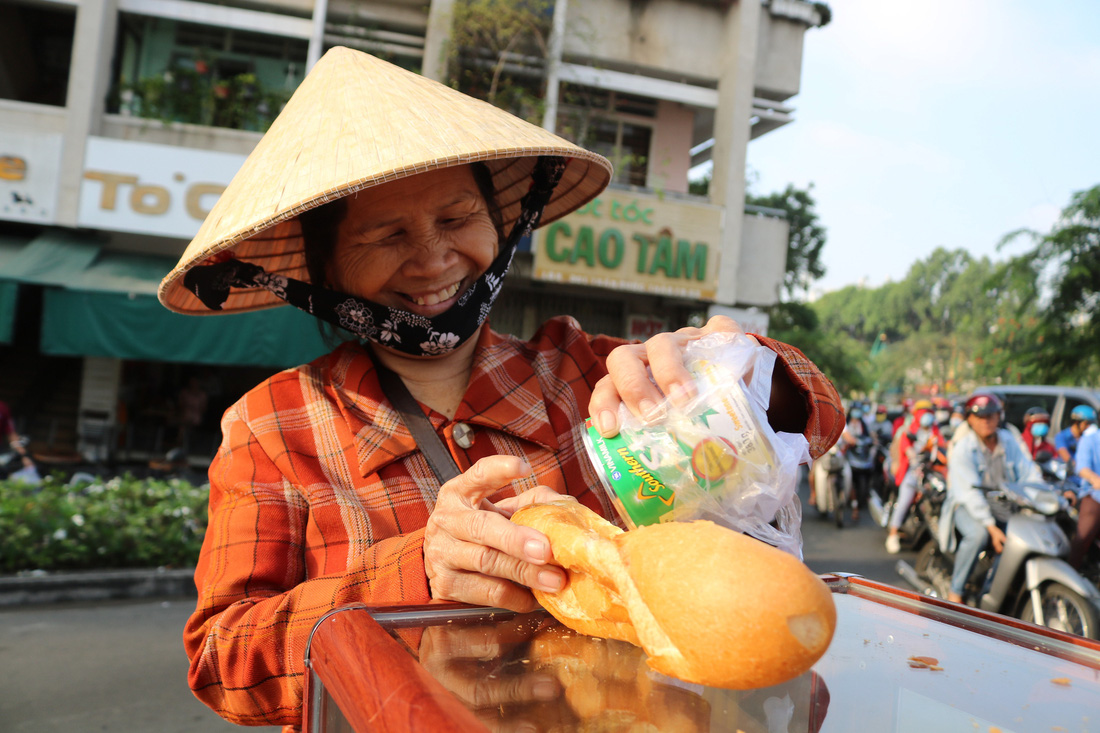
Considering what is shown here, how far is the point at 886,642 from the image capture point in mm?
1016

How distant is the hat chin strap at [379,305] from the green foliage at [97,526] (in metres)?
5.26

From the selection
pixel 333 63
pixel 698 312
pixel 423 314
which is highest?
pixel 698 312

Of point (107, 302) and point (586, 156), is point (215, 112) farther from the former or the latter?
point (586, 156)

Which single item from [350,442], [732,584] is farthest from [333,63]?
[732,584]

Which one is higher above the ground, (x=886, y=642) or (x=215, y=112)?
(x=215, y=112)

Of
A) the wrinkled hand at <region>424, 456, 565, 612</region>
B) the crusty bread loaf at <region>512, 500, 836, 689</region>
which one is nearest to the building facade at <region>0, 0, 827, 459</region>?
the wrinkled hand at <region>424, 456, 565, 612</region>

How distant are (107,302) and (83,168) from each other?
8.67 ft

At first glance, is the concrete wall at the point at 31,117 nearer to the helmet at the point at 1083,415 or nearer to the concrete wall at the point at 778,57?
the concrete wall at the point at 778,57

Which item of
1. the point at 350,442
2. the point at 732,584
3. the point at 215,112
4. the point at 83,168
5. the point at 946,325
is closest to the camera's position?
the point at 732,584

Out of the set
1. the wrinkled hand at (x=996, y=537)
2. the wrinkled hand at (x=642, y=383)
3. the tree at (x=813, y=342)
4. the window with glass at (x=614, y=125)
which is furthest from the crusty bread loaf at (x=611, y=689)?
the tree at (x=813, y=342)

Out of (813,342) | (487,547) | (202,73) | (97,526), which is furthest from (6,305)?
(813,342)

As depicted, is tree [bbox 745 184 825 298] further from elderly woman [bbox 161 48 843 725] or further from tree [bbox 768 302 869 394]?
elderly woman [bbox 161 48 843 725]

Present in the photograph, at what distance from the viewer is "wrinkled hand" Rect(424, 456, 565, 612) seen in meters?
0.96

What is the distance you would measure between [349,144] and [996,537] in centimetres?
578
